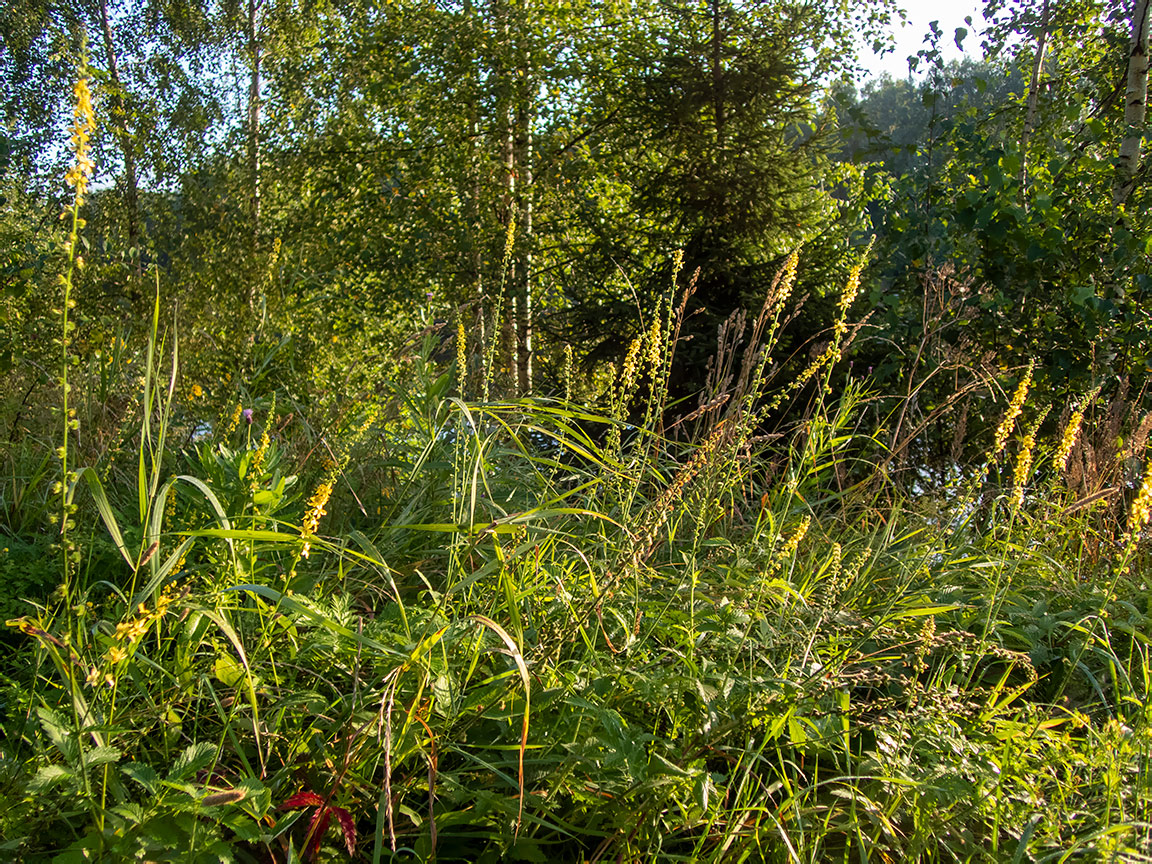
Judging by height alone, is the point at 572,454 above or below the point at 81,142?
below

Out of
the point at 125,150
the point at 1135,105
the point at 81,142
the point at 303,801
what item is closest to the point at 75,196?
the point at 81,142

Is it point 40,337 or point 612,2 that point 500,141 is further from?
point 40,337

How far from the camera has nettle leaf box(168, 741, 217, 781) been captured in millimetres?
1151

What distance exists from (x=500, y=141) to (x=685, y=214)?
9.38 ft

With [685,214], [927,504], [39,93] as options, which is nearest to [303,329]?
[685,214]

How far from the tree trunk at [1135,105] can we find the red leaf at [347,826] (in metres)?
4.79

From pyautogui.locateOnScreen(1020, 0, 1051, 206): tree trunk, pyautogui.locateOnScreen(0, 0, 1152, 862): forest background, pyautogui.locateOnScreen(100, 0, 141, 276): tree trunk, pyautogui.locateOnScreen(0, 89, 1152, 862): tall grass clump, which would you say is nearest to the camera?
pyautogui.locateOnScreen(0, 89, 1152, 862): tall grass clump

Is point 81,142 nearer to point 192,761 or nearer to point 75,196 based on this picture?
point 75,196

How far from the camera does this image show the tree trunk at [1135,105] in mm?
4414

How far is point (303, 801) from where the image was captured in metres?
1.22

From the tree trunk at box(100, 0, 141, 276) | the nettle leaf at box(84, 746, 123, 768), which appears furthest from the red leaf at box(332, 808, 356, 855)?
the tree trunk at box(100, 0, 141, 276)

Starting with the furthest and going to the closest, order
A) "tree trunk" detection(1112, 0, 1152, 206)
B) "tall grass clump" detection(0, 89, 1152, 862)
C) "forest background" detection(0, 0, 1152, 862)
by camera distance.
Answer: "tree trunk" detection(1112, 0, 1152, 206)
"forest background" detection(0, 0, 1152, 862)
"tall grass clump" detection(0, 89, 1152, 862)

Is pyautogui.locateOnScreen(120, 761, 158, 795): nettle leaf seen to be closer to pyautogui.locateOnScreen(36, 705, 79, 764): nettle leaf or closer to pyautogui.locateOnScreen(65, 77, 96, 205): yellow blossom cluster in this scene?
pyautogui.locateOnScreen(36, 705, 79, 764): nettle leaf

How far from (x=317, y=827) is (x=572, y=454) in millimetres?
1967
